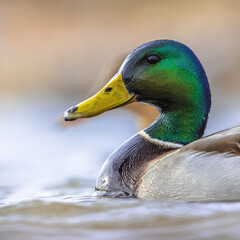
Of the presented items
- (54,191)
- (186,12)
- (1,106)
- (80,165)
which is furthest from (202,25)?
(54,191)

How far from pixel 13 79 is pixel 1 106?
7.34ft

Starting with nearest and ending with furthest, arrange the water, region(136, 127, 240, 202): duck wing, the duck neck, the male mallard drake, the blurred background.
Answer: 1. the water
2. region(136, 127, 240, 202): duck wing
3. the male mallard drake
4. the duck neck
5. the blurred background

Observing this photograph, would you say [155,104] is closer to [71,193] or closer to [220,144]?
[220,144]

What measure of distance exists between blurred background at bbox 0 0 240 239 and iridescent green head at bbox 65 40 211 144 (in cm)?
375

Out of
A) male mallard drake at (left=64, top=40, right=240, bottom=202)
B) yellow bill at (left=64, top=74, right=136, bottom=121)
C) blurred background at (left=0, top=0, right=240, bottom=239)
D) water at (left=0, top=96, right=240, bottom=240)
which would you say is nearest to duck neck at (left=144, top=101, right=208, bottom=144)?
male mallard drake at (left=64, top=40, right=240, bottom=202)

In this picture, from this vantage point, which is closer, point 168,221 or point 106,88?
point 168,221

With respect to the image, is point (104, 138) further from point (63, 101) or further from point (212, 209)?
point (212, 209)

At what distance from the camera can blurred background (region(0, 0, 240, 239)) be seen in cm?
1021

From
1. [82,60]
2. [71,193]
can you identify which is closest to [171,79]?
[71,193]

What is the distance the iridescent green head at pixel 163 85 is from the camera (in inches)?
195

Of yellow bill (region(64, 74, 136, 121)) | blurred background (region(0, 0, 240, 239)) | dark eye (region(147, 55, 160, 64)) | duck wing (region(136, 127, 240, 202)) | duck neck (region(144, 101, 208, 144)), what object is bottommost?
duck wing (region(136, 127, 240, 202))

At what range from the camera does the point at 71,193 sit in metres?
6.21

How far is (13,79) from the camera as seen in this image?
1541 cm

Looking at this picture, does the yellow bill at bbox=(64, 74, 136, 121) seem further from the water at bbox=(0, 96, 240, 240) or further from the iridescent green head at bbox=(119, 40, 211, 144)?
the water at bbox=(0, 96, 240, 240)
